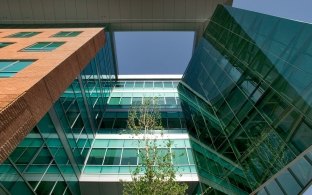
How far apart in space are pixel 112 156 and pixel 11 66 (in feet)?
31.6

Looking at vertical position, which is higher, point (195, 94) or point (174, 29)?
point (174, 29)

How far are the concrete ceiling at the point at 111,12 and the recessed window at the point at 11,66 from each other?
1754 cm

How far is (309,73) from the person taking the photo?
33.8 ft

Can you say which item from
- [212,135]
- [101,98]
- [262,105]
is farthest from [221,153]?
[101,98]

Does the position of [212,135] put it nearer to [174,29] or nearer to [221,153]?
[221,153]

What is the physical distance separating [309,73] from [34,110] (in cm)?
1044

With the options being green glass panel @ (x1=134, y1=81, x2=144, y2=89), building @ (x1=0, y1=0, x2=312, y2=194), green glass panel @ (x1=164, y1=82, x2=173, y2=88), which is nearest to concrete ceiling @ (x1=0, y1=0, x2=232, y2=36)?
building @ (x1=0, y1=0, x2=312, y2=194)

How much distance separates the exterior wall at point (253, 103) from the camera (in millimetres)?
10703

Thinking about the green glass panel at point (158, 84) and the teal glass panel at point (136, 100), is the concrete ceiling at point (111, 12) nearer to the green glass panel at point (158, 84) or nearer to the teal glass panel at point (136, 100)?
the green glass panel at point (158, 84)

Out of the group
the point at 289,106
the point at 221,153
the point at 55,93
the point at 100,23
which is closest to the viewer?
the point at 289,106

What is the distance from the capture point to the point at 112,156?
66.7 ft

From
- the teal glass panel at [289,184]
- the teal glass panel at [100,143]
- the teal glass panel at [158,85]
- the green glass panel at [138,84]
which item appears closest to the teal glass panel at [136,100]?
the green glass panel at [138,84]

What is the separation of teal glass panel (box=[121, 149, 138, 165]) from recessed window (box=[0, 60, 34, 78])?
9.28 m

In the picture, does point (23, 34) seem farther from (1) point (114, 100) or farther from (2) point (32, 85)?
(2) point (32, 85)
